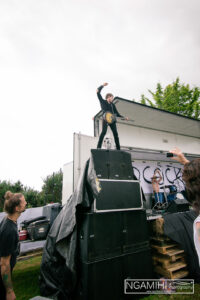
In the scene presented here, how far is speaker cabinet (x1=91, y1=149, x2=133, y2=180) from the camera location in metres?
2.99

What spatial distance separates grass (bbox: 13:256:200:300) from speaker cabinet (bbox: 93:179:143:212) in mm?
1542

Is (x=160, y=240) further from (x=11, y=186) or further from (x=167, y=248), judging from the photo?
(x=11, y=186)

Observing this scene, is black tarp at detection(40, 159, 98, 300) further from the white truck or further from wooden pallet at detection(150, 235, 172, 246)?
wooden pallet at detection(150, 235, 172, 246)

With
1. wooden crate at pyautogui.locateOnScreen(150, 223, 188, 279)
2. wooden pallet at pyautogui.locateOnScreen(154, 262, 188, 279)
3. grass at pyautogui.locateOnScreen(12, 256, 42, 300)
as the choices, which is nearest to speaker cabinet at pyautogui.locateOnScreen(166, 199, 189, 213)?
wooden crate at pyautogui.locateOnScreen(150, 223, 188, 279)

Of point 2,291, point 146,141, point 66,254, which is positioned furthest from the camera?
point 146,141

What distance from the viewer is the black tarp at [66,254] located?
2.43m

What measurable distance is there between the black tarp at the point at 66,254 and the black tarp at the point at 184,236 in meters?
2.14

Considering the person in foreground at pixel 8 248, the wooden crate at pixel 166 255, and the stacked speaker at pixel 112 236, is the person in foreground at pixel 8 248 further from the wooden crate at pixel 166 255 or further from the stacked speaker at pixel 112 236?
the wooden crate at pixel 166 255

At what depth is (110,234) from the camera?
2588 mm

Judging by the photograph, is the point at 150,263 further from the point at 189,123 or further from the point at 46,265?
the point at 189,123

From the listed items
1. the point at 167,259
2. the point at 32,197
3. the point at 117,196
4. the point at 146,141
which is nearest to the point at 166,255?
the point at 167,259

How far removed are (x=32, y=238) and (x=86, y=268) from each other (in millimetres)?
2627

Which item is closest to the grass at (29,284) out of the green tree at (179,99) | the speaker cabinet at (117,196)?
the speaker cabinet at (117,196)

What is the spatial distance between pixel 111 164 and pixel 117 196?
2.18 ft
